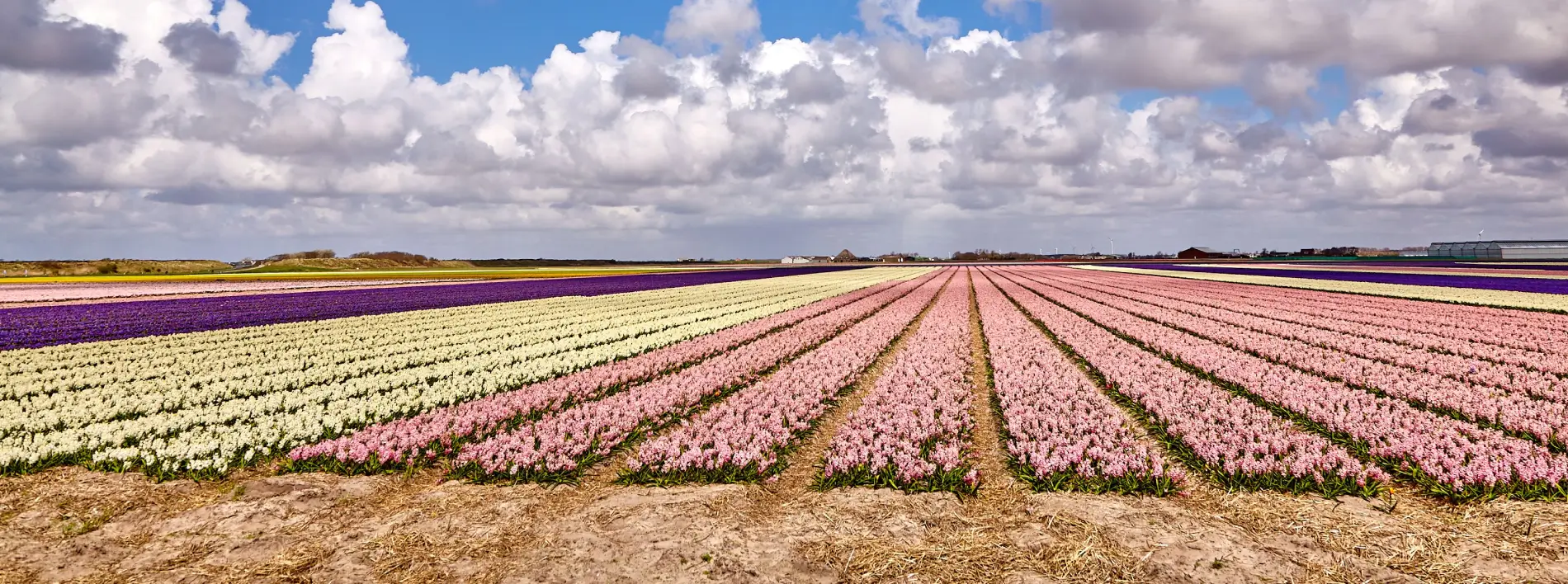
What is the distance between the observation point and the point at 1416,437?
324 inches

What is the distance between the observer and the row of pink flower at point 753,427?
25.7 feet

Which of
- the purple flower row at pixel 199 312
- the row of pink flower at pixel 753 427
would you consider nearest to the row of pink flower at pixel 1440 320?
the row of pink flower at pixel 753 427

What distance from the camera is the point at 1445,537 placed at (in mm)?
5832

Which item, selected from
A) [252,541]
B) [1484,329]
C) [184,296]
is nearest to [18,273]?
[184,296]

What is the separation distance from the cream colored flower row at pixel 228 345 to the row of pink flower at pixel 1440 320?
2792 centimetres

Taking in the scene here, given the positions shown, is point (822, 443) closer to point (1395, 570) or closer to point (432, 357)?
point (1395, 570)

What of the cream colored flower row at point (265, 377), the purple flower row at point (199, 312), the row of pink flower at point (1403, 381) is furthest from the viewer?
the purple flower row at point (199, 312)

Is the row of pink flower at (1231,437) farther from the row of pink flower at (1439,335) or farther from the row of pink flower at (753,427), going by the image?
the row of pink flower at (1439,335)

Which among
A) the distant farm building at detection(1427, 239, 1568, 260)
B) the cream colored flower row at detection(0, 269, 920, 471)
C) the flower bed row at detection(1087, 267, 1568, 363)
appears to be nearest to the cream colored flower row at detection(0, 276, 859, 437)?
the cream colored flower row at detection(0, 269, 920, 471)

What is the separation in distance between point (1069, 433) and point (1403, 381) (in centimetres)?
763

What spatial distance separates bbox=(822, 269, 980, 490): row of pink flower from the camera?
7.52 m

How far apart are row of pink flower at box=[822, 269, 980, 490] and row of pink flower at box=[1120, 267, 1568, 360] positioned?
12.3 meters

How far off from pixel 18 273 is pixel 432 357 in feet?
362

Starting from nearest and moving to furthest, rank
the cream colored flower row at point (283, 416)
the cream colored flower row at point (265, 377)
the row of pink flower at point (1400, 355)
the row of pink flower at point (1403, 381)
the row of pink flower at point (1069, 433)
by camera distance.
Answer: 1. the row of pink flower at point (1069, 433)
2. the cream colored flower row at point (283, 416)
3. the row of pink flower at point (1403, 381)
4. the cream colored flower row at point (265, 377)
5. the row of pink flower at point (1400, 355)
